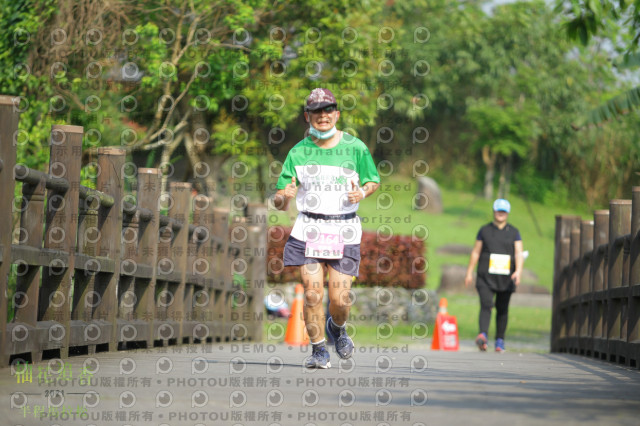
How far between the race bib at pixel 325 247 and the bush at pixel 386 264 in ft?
52.4

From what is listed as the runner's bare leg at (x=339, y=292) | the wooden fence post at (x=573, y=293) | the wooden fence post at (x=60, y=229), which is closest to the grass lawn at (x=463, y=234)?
the wooden fence post at (x=573, y=293)

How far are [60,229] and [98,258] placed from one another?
84 cm

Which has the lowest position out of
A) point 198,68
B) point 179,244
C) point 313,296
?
point 313,296

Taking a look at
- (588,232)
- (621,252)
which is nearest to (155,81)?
(588,232)

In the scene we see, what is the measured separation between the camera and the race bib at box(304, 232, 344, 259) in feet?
24.4

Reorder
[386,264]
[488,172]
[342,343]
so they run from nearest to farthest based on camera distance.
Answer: [342,343] < [386,264] < [488,172]

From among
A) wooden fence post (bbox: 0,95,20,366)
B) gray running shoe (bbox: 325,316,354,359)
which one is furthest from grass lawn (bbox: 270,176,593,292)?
wooden fence post (bbox: 0,95,20,366)

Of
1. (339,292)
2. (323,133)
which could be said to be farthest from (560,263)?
(323,133)

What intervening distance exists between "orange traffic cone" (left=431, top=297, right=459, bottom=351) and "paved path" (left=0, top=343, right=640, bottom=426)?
25.7ft

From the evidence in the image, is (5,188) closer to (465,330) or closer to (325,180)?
(325,180)

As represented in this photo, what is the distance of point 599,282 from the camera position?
36.0ft

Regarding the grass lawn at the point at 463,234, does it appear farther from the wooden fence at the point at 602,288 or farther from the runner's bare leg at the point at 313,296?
the runner's bare leg at the point at 313,296

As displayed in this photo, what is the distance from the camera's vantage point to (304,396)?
5.10 meters

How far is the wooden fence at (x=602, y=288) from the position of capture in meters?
8.59
